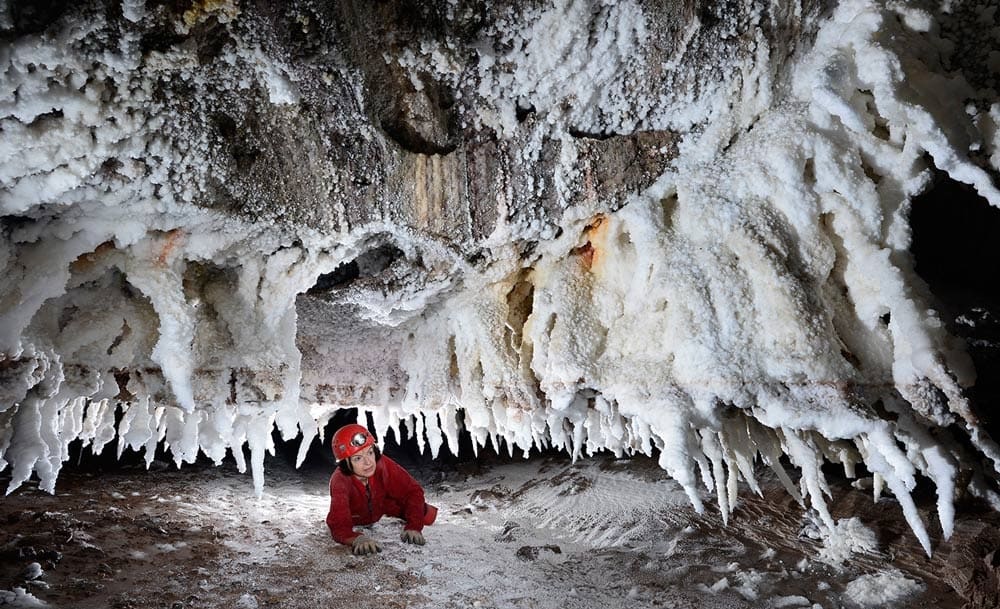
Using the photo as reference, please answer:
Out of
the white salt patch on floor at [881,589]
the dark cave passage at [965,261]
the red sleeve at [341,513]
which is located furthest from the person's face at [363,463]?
the dark cave passage at [965,261]

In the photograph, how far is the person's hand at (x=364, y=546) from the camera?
146 inches

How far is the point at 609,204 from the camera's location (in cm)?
301

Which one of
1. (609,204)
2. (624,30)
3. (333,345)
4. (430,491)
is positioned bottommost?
(430,491)

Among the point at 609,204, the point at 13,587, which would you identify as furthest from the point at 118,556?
the point at 609,204

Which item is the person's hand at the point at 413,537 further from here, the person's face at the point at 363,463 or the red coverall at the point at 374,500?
the person's face at the point at 363,463

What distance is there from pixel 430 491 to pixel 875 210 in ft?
19.9

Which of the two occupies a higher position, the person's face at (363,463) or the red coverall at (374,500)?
the person's face at (363,463)

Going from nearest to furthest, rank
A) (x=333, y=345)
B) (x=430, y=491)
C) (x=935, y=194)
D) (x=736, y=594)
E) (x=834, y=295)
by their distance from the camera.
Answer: (x=834, y=295)
(x=935, y=194)
(x=736, y=594)
(x=333, y=345)
(x=430, y=491)

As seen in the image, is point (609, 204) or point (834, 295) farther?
point (609, 204)

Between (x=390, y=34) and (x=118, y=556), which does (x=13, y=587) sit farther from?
(x=390, y=34)

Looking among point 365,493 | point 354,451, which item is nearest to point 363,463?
point 354,451

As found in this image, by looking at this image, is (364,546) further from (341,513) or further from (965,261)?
(965,261)

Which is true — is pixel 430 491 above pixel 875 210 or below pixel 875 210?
below

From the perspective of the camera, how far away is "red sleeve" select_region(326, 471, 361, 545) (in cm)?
393
